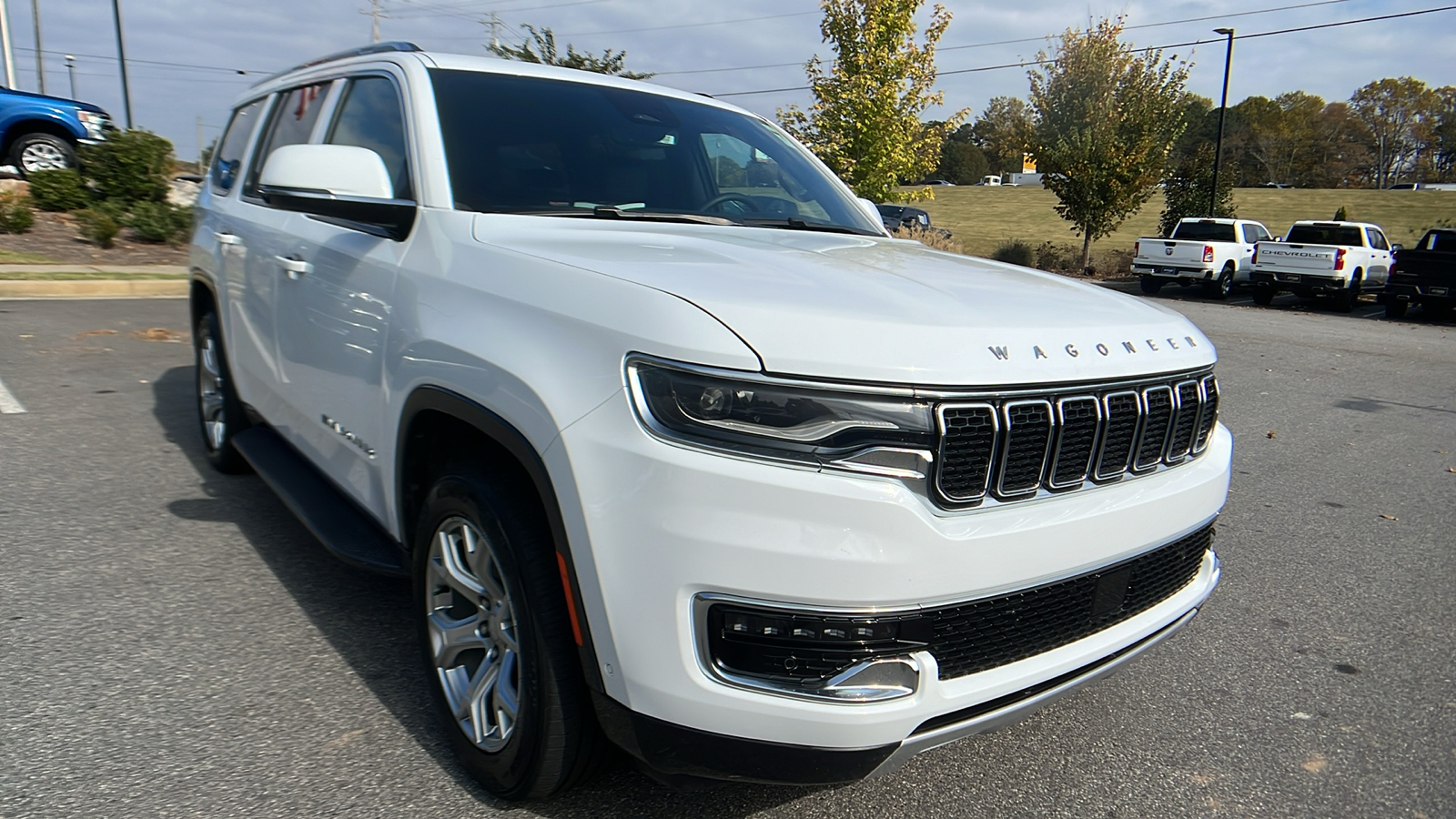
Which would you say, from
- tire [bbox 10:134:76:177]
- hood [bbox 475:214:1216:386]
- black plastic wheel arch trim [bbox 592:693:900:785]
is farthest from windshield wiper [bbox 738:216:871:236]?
tire [bbox 10:134:76:177]

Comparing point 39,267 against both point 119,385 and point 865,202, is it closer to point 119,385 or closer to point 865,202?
point 119,385

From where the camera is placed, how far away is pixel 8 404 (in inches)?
247

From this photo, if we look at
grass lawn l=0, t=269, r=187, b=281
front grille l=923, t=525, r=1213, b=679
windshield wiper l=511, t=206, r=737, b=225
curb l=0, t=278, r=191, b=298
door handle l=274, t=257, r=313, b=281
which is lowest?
curb l=0, t=278, r=191, b=298

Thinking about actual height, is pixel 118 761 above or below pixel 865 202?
below

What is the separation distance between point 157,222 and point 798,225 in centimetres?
1501

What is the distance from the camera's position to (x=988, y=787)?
259 cm

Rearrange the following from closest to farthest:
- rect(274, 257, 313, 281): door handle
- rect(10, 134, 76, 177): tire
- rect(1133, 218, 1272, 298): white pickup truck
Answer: rect(274, 257, 313, 281): door handle → rect(10, 134, 76, 177): tire → rect(1133, 218, 1272, 298): white pickup truck

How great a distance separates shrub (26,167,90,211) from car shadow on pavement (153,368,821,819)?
40.4 ft

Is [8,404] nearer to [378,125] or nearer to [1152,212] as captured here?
[378,125]

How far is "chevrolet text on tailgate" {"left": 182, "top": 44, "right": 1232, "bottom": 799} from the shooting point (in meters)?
1.85

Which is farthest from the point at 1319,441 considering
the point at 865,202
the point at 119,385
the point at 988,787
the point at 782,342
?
the point at 119,385

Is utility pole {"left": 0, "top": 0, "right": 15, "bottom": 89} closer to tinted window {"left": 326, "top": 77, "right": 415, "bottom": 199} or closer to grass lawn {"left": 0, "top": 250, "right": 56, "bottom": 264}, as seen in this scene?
grass lawn {"left": 0, "top": 250, "right": 56, "bottom": 264}

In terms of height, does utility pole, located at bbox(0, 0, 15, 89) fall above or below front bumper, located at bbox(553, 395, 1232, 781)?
above

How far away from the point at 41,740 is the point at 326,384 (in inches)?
48.5
